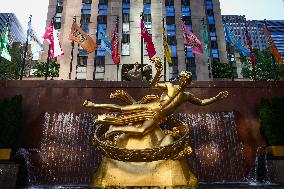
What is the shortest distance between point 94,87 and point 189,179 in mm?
8367

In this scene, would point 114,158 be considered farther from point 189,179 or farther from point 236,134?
point 236,134

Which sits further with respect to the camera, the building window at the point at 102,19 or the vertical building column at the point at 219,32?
the vertical building column at the point at 219,32

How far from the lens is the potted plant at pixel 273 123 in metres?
13.2

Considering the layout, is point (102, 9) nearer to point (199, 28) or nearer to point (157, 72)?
point (199, 28)

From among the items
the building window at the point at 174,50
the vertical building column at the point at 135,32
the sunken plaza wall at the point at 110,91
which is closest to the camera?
the sunken plaza wall at the point at 110,91

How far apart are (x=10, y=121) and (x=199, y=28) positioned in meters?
33.5

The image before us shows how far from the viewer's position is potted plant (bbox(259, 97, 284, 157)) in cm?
1320

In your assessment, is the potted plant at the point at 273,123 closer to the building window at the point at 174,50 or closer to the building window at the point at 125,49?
the building window at the point at 125,49

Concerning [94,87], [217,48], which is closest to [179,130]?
[94,87]

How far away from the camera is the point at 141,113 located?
28.1 feet

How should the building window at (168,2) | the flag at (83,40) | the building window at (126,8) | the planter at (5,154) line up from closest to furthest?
1. the planter at (5,154)
2. the flag at (83,40)
3. the building window at (126,8)
4. the building window at (168,2)

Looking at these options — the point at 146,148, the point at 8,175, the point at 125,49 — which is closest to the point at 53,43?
the point at 8,175

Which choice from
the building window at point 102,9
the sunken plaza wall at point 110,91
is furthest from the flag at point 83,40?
the building window at point 102,9

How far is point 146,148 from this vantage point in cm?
783
